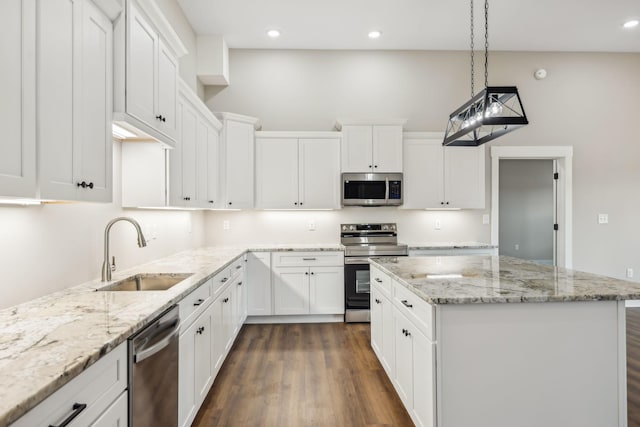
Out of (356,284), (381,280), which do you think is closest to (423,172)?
(356,284)

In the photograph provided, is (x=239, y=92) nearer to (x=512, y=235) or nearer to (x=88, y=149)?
(x=88, y=149)

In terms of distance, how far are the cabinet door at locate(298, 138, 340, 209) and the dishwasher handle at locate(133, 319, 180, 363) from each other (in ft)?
9.00

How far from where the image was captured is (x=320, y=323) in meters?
4.08

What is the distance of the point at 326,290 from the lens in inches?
159

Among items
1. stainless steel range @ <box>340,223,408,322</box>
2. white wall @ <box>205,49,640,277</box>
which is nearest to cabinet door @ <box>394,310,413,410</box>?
stainless steel range @ <box>340,223,408,322</box>

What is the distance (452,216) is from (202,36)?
152 inches

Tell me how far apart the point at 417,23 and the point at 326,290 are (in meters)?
3.21

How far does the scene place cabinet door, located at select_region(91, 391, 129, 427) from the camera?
1073mm

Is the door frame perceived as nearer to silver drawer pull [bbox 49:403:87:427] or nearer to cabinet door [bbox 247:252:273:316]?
cabinet door [bbox 247:252:273:316]

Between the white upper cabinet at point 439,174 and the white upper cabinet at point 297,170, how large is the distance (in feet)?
3.02

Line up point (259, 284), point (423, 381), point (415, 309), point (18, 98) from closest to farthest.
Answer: point (18, 98)
point (423, 381)
point (415, 309)
point (259, 284)

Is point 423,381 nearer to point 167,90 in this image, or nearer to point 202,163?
point 167,90

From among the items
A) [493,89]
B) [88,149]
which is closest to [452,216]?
[493,89]

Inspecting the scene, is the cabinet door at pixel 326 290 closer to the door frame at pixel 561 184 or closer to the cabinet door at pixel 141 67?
the door frame at pixel 561 184
